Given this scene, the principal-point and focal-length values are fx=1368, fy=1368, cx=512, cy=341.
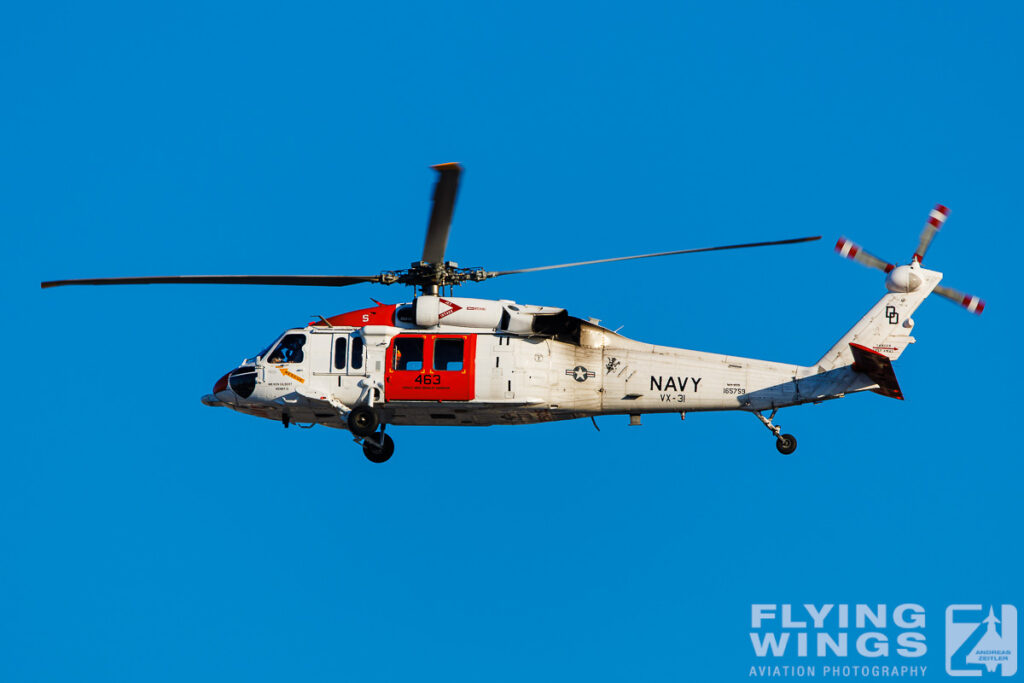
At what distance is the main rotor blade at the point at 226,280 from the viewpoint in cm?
2369

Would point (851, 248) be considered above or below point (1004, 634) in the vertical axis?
above

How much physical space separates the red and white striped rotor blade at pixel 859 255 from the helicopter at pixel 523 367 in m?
0.03

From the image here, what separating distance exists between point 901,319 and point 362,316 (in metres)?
9.88

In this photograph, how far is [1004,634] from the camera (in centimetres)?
2744

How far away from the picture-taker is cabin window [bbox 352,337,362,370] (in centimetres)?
2484

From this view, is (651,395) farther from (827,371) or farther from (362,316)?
(362,316)

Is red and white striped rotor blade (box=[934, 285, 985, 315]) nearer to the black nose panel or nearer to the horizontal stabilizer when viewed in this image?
the horizontal stabilizer

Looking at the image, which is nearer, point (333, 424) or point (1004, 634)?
point (333, 424)

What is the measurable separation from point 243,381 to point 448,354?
3928mm

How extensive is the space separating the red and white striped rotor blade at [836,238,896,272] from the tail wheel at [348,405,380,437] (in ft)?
29.5

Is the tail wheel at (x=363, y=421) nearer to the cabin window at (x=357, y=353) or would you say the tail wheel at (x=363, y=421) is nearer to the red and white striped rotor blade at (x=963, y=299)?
the cabin window at (x=357, y=353)

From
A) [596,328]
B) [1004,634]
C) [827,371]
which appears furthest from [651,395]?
[1004,634]

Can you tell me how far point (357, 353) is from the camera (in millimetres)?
24906

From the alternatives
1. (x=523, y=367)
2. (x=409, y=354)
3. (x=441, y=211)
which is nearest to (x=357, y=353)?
(x=409, y=354)
